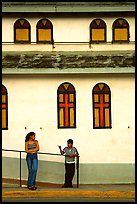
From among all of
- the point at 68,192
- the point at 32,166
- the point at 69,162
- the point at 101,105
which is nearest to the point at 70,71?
the point at 101,105

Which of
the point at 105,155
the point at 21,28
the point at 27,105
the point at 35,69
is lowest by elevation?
the point at 105,155

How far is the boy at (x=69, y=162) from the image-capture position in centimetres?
1888

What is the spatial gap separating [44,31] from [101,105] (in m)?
3.54

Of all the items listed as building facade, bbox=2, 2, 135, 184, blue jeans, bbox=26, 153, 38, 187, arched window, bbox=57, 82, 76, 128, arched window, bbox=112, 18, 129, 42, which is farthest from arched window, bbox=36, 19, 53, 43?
blue jeans, bbox=26, 153, 38, 187

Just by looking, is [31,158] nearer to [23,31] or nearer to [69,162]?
[69,162]

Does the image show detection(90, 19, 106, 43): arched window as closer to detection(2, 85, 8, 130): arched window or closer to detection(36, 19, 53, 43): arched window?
detection(36, 19, 53, 43): arched window

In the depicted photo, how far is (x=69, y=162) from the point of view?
18.9 metres

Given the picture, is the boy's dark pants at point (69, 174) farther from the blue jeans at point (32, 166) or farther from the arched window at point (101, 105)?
the arched window at point (101, 105)

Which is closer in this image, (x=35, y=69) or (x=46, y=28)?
(x=35, y=69)

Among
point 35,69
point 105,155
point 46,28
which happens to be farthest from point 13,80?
point 105,155

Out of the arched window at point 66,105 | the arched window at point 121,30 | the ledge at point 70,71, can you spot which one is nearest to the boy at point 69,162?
the arched window at point 66,105

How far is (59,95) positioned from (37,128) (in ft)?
4.65

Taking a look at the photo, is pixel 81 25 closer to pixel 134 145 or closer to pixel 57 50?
pixel 57 50

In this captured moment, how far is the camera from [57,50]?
21266 millimetres
